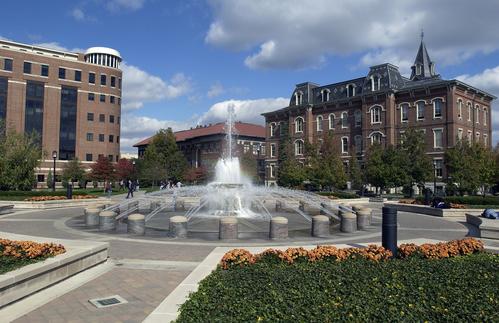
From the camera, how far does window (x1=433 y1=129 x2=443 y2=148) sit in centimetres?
5051

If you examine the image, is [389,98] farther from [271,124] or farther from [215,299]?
[215,299]

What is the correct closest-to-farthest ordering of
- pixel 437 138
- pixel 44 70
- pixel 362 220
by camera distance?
pixel 362 220
pixel 437 138
pixel 44 70

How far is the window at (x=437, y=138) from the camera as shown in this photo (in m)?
50.5

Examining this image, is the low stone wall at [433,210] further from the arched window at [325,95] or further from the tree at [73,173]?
A: the tree at [73,173]

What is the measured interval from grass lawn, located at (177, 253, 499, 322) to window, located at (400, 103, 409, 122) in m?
49.5

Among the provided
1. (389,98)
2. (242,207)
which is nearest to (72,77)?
(389,98)

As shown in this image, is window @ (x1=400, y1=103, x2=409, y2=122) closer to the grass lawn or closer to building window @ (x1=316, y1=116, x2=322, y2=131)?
building window @ (x1=316, y1=116, x2=322, y2=131)

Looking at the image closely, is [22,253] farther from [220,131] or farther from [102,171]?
[220,131]

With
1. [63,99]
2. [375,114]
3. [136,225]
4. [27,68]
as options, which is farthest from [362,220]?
[27,68]

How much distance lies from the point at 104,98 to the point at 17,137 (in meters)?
43.5

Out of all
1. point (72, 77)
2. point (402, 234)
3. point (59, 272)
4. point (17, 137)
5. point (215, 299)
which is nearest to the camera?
point (215, 299)

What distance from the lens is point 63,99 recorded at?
7188 cm

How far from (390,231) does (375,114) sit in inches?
1996

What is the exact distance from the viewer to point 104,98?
74.9m
